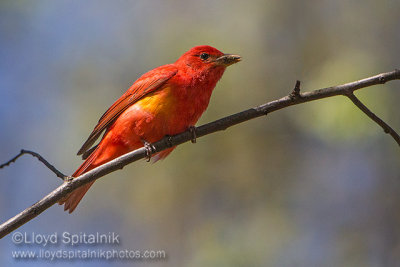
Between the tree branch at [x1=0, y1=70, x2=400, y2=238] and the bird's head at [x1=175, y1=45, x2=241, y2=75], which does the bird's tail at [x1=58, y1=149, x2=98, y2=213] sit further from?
the bird's head at [x1=175, y1=45, x2=241, y2=75]

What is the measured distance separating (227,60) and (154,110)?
0.94 m

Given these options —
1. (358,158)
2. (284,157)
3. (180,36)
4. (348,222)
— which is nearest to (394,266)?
(348,222)

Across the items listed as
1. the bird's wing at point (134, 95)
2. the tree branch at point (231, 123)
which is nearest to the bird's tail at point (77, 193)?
the bird's wing at point (134, 95)

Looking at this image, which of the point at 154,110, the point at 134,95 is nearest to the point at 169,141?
the point at 154,110

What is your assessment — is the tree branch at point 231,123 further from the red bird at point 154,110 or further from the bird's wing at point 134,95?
the bird's wing at point 134,95

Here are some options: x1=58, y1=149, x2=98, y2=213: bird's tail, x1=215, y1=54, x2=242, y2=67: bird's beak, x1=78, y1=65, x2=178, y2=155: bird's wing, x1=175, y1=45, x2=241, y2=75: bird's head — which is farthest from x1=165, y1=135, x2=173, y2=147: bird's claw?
x1=215, y1=54, x2=242, y2=67: bird's beak

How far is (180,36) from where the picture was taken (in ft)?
26.0

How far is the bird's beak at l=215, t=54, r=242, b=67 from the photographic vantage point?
5.28 metres

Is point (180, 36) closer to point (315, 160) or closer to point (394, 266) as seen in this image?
point (315, 160)

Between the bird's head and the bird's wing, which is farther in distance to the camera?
the bird's head

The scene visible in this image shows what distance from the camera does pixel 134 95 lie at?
205 inches

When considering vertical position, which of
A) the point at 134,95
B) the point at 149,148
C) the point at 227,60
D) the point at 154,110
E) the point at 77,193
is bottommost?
the point at 77,193

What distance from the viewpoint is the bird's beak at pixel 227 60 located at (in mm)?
5277

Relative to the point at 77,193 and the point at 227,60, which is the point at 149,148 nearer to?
the point at 77,193
